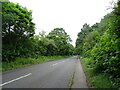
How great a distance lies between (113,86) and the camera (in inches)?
193

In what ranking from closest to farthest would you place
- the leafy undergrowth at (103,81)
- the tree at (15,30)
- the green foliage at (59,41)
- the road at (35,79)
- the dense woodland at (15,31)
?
the leafy undergrowth at (103,81) → the road at (35,79) → the dense woodland at (15,31) → the tree at (15,30) → the green foliage at (59,41)

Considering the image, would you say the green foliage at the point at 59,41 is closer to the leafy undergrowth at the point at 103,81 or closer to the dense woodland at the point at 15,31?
the dense woodland at the point at 15,31

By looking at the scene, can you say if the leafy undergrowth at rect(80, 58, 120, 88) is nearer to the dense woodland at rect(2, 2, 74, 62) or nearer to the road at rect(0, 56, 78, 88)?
the road at rect(0, 56, 78, 88)

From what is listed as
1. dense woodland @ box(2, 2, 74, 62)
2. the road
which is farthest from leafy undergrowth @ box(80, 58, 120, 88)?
dense woodland @ box(2, 2, 74, 62)

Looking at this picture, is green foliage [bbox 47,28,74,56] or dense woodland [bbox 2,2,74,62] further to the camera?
green foliage [bbox 47,28,74,56]

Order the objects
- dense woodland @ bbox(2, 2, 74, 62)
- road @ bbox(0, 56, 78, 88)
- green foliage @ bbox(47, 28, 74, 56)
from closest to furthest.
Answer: road @ bbox(0, 56, 78, 88), dense woodland @ bbox(2, 2, 74, 62), green foliage @ bbox(47, 28, 74, 56)

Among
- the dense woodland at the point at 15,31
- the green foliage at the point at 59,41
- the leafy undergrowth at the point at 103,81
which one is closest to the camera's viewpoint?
the leafy undergrowth at the point at 103,81

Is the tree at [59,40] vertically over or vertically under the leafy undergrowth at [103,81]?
over

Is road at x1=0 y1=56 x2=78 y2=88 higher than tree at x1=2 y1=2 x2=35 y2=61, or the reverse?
tree at x1=2 y1=2 x2=35 y2=61

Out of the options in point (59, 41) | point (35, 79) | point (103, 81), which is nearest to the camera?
point (103, 81)

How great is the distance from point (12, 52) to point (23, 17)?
5.54 metres

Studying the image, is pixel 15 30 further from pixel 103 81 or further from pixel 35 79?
pixel 103 81


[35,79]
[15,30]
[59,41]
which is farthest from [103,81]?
[59,41]

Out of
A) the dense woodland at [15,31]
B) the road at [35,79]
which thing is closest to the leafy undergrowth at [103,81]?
the road at [35,79]
